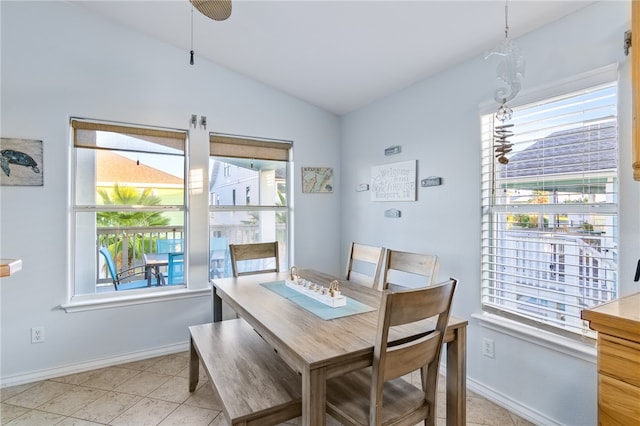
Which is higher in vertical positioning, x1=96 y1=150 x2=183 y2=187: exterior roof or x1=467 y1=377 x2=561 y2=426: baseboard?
x1=96 y1=150 x2=183 y2=187: exterior roof

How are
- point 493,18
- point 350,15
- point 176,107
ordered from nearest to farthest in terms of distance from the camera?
point 493,18, point 350,15, point 176,107

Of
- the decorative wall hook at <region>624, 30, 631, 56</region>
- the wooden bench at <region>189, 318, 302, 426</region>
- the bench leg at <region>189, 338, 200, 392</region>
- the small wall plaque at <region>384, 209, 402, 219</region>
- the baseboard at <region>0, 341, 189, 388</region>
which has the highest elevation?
the decorative wall hook at <region>624, 30, 631, 56</region>

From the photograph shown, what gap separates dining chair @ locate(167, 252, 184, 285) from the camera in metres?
Answer: 3.21

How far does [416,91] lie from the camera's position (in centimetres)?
290

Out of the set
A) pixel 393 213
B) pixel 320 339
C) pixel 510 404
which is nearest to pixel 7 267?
pixel 320 339

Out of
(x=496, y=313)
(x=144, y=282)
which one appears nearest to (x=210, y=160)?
(x=144, y=282)

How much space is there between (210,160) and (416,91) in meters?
2.10

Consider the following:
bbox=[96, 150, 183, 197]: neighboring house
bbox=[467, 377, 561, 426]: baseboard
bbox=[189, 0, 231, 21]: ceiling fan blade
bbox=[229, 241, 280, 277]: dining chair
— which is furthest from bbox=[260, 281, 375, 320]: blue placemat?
bbox=[96, 150, 183, 197]: neighboring house

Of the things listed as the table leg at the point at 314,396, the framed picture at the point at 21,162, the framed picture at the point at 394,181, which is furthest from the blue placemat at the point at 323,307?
the framed picture at the point at 21,162

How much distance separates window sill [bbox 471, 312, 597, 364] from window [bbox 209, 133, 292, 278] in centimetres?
218

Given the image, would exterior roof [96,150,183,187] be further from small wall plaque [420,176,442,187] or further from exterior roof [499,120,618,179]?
exterior roof [499,120,618,179]

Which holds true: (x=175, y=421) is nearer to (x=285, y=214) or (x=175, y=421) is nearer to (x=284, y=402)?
(x=284, y=402)

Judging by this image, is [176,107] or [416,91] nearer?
[416,91]

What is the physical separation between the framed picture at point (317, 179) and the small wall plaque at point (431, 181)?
133 cm
